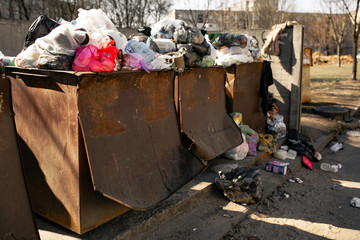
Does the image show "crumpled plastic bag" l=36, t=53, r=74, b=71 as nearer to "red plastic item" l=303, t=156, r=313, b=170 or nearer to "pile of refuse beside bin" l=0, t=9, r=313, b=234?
"pile of refuse beside bin" l=0, t=9, r=313, b=234

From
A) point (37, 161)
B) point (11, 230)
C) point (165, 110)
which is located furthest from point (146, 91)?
point (11, 230)

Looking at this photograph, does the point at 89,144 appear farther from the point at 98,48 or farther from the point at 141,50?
the point at 141,50

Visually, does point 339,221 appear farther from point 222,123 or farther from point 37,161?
point 37,161

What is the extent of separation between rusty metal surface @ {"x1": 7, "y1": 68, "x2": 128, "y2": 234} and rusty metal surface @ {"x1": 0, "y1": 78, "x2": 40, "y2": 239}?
1.54 ft

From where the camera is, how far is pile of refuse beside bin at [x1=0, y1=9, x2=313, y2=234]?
8.71 feet

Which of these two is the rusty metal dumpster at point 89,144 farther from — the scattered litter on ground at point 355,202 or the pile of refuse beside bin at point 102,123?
the scattered litter on ground at point 355,202

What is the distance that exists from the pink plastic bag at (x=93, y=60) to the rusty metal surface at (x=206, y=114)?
1.11 meters

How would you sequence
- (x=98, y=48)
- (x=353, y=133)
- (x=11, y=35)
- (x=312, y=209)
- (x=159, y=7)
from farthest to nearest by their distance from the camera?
(x=159, y=7) → (x=11, y=35) → (x=353, y=133) → (x=312, y=209) → (x=98, y=48)

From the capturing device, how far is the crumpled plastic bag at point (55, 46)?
2816 mm

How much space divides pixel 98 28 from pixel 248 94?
3227mm

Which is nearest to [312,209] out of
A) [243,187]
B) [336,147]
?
[243,187]

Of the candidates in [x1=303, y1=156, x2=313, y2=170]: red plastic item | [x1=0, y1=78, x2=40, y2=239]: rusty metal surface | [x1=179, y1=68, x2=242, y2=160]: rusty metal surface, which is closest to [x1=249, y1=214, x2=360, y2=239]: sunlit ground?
[x1=179, y1=68, x2=242, y2=160]: rusty metal surface

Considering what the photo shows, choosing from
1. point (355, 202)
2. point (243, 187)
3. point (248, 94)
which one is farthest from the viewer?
point (248, 94)

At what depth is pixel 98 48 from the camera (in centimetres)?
293
